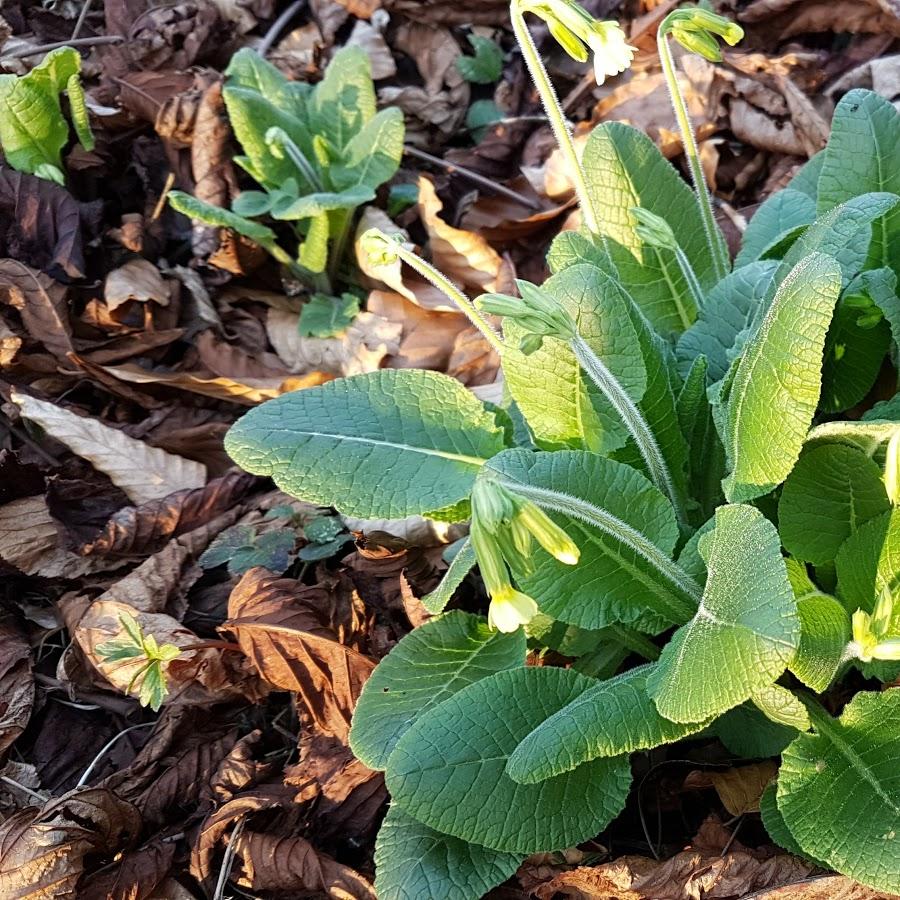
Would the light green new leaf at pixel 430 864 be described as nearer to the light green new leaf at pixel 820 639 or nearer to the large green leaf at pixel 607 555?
the large green leaf at pixel 607 555

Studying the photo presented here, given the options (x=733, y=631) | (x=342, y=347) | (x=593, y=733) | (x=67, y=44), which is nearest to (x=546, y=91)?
(x=733, y=631)

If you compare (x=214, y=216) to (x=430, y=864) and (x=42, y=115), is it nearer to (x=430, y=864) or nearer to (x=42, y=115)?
(x=42, y=115)

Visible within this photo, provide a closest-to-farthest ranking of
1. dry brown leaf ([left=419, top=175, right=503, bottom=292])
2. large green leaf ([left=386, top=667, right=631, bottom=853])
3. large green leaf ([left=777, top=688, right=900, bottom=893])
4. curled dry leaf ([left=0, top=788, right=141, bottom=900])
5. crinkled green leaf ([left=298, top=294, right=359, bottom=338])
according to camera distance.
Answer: large green leaf ([left=777, top=688, right=900, bottom=893]), large green leaf ([left=386, top=667, right=631, bottom=853]), curled dry leaf ([left=0, top=788, right=141, bottom=900]), crinkled green leaf ([left=298, top=294, right=359, bottom=338]), dry brown leaf ([left=419, top=175, right=503, bottom=292])

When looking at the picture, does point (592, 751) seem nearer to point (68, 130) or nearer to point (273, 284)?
point (273, 284)

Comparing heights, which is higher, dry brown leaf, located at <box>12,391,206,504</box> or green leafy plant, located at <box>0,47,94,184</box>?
green leafy plant, located at <box>0,47,94,184</box>

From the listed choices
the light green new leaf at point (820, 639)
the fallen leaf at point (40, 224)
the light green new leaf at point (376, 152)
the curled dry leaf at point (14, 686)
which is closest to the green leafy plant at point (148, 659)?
the curled dry leaf at point (14, 686)

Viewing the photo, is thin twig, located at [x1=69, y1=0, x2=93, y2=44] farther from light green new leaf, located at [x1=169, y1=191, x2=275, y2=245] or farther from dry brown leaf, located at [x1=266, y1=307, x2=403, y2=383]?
dry brown leaf, located at [x1=266, y1=307, x2=403, y2=383]

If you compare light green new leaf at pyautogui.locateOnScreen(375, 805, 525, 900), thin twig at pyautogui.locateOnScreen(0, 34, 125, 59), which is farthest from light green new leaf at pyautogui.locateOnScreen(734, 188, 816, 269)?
thin twig at pyautogui.locateOnScreen(0, 34, 125, 59)
